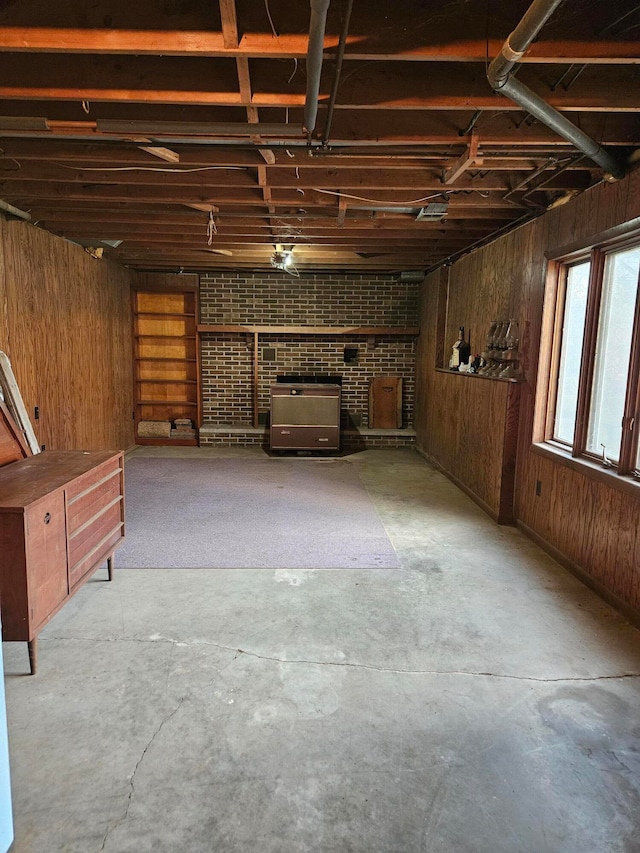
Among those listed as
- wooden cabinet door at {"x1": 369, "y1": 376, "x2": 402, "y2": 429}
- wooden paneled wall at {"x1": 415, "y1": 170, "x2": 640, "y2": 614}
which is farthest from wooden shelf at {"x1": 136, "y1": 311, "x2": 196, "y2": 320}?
wooden paneled wall at {"x1": 415, "y1": 170, "x2": 640, "y2": 614}

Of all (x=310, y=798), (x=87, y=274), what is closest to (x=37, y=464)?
(x=310, y=798)

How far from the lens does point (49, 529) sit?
7.22ft

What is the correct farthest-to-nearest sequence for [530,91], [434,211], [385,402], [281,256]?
[385,402]
[281,256]
[434,211]
[530,91]

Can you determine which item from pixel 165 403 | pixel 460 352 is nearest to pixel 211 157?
pixel 460 352

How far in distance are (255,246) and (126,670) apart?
15.4 feet

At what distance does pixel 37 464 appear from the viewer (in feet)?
8.77

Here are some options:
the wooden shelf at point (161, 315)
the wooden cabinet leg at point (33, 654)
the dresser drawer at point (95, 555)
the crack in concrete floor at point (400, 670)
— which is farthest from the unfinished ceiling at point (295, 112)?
the wooden shelf at point (161, 315)

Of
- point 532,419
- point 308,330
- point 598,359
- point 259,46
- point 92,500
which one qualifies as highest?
point 259,46

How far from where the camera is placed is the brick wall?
7496 millimetres

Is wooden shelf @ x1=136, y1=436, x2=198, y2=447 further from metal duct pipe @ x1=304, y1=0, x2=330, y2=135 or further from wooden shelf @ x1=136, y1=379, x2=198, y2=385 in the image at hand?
metal duct pipe @ x1=304, y1=0, x2=330, y2=135

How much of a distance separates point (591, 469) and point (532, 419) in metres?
0.87

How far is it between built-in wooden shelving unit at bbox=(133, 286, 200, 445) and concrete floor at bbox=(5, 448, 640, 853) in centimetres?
465

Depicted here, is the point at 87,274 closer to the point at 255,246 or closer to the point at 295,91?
the point at 255,246

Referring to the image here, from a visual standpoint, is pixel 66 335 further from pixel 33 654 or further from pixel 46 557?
pixel 33 654
